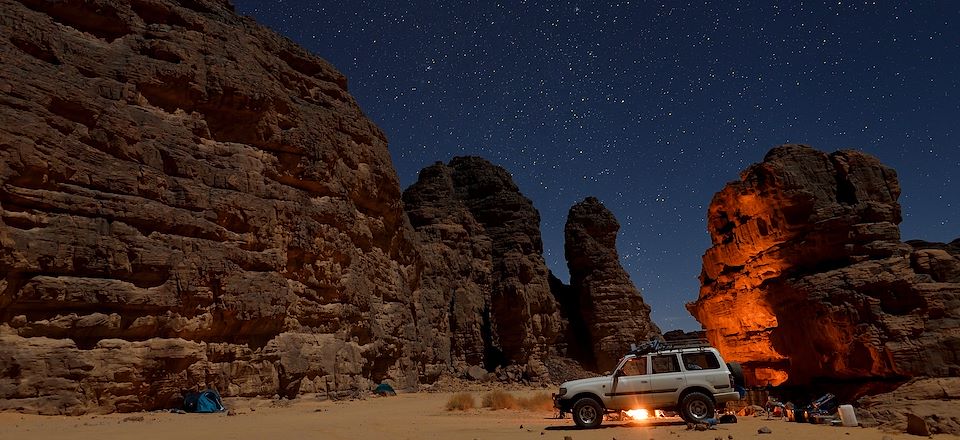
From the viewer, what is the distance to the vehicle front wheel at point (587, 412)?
11.7m

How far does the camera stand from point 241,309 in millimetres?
19453

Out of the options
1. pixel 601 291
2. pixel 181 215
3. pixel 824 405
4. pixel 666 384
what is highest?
pixel 601 291

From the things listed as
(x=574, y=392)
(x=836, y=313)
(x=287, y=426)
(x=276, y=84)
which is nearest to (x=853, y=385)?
(x=836, y=313)

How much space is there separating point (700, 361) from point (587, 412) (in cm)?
280

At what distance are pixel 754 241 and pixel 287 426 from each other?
64.7 feet

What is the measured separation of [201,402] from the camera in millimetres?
16375

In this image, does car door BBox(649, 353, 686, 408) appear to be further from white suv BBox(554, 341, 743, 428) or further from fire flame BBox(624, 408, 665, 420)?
fire flame BBox(624, 408, 665, 420)

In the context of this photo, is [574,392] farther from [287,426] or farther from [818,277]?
[818,277]

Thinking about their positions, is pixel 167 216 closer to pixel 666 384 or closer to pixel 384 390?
pixel 384 390

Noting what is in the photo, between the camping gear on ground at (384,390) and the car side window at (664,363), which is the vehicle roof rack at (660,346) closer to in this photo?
the car side window at (664,363)

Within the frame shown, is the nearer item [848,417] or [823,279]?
[848,417]

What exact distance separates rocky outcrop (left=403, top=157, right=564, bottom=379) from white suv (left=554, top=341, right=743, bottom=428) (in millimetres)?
38201

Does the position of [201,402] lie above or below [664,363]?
below

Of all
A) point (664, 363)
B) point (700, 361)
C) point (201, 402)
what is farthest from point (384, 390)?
point (700, 361)
